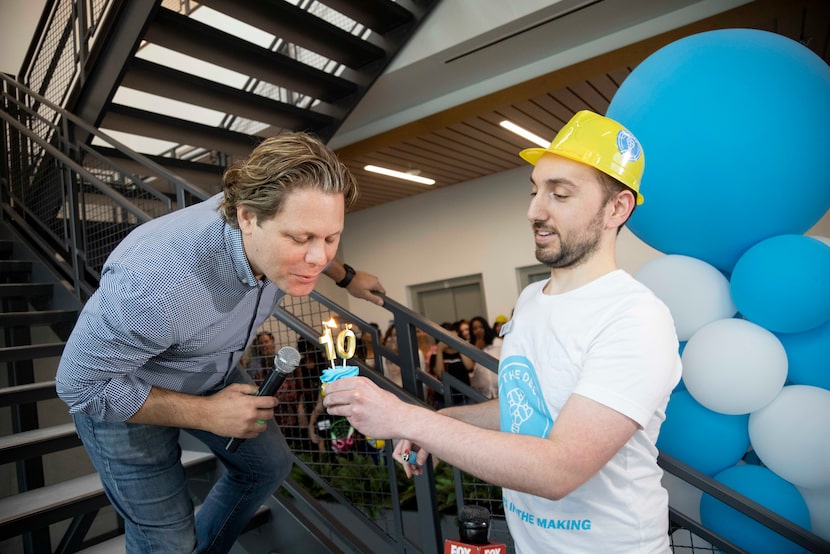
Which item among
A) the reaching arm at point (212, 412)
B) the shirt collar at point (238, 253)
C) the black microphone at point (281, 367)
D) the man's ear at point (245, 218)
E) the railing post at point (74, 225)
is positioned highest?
the railing post at point (74, 225)

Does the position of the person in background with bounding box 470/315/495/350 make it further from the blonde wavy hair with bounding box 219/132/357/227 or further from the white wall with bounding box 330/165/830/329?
the blonde wavy hair with bounding box 219/132/357/227

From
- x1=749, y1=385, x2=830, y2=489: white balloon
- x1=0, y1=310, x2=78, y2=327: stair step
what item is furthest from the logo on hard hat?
x1=0, y1=310, x2=78, y2=327: stair step

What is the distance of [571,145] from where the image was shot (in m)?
1.46

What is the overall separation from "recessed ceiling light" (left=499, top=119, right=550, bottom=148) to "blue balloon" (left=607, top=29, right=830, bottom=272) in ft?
13.3

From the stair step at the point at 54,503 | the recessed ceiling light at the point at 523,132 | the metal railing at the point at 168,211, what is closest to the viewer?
the stair step at the point at 54,503

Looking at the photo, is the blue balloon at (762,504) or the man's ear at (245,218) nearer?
the man's ear at (245,218)

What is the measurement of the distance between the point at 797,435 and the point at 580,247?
57.4 inches

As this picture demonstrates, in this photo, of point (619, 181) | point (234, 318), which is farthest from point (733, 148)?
point (234, 318)

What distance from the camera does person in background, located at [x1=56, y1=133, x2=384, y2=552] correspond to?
1.50m

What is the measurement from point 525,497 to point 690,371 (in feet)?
4.27

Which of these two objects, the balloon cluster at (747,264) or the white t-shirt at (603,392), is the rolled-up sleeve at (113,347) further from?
the balloon cluster at (747,264)

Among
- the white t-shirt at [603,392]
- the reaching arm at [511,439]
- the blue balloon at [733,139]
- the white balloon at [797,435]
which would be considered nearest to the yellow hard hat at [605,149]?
the white t-shirt at [603,392]

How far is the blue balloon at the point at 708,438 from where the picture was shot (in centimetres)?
247

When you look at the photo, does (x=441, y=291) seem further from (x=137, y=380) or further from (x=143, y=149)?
(x=137, y=380)
